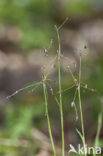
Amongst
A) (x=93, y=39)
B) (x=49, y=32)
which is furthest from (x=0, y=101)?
(x=93, y=39)

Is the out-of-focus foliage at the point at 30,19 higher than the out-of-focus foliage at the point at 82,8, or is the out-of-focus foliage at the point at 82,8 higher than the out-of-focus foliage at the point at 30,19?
the out-of-focus foliage at the point at 82,8

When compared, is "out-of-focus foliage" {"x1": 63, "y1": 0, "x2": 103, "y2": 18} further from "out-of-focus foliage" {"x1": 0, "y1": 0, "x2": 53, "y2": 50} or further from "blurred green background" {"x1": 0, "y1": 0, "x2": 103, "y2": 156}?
"out-of-focus foliage" {"x1": 0, "y1": 0, "x2": 53, "y2": 50}

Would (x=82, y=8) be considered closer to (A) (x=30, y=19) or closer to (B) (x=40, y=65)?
(A) (x=30, y=19)

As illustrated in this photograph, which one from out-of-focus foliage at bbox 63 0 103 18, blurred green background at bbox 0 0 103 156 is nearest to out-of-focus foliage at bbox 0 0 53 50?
blurred green background at bbox 0 0 103 156

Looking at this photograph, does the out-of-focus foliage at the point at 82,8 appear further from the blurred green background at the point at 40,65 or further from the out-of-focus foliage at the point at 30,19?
the out-of-focus foliage at the point at 30,19

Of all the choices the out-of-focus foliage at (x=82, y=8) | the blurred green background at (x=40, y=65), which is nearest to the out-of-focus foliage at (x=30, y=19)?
the blurred green background at (x=40, y=65)

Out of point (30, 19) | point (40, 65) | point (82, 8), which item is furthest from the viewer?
point (82, 8)

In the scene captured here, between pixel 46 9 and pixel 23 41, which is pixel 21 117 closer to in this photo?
pixel 23 41

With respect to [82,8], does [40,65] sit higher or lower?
lower

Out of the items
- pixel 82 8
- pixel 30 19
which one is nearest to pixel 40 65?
pixel 30 19

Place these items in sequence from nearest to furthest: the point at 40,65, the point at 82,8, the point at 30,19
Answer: the point at 40,65 → the point at 30,19 → the point at 82,8
